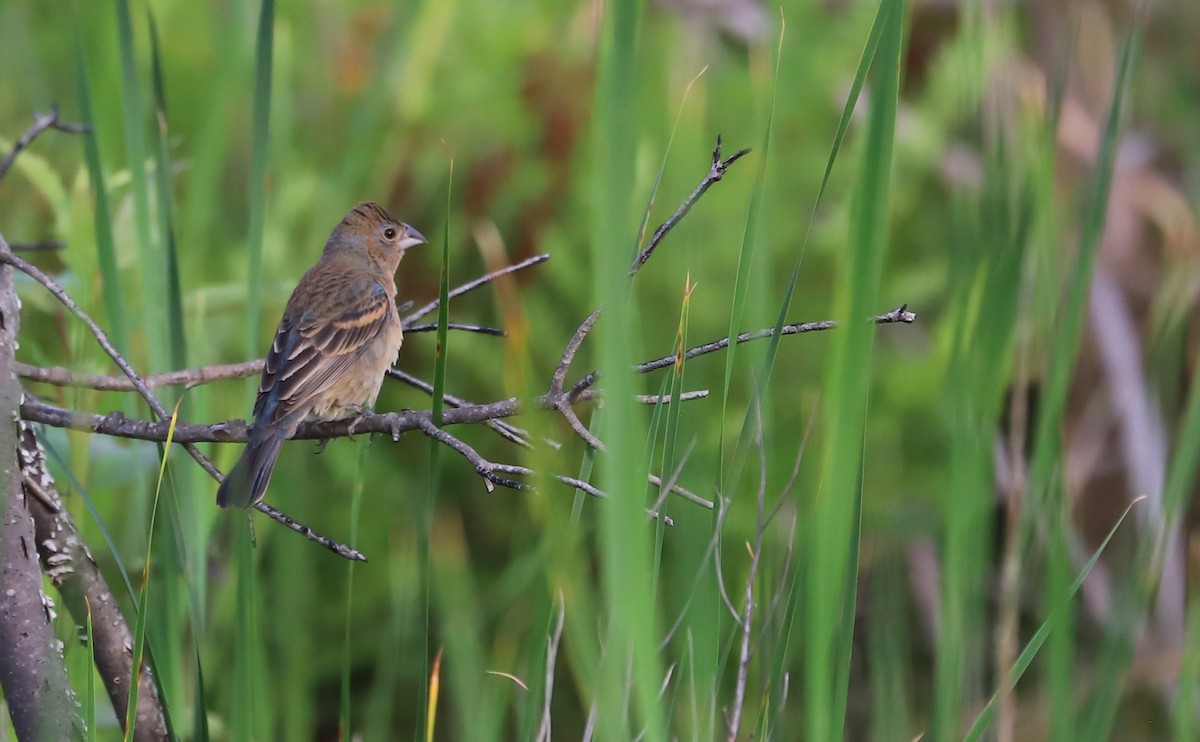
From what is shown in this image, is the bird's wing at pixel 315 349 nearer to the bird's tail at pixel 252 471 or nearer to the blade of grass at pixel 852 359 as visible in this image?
the bird's tail at pixel 252 471

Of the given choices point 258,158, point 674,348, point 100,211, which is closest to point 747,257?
point 674,348

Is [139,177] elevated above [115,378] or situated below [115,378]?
above

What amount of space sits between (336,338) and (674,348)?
6.14 feet

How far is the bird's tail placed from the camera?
7.45ft

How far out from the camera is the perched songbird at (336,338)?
3344 millimetres

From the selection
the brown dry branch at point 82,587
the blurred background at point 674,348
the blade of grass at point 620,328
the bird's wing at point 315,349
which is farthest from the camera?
the bird's wing at point 315,349

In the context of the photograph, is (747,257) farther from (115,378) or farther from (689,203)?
(115,378)

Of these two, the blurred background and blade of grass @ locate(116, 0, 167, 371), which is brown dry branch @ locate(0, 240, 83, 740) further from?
blade of grass @ locate(116, 0, 167, 371)

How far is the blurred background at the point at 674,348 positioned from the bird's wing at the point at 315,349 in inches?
9.9

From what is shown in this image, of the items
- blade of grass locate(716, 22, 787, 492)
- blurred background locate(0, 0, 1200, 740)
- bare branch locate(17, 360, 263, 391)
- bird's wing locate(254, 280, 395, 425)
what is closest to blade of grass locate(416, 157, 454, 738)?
blurred background locate(0, 0, 1200, 740)

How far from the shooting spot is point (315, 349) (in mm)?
3844

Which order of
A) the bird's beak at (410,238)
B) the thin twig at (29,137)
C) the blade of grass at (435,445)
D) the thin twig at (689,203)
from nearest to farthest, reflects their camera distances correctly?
the blade of grass at (435,445)
the thin twig at (689,203)
the thin twig at (29,137)
the bird's beak at (410,238)

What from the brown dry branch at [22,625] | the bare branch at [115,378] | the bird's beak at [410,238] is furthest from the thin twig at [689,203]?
the bird's beak at [410,238]

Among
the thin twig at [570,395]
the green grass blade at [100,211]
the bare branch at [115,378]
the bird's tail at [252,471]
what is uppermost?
the green grass blade at [100,211]
